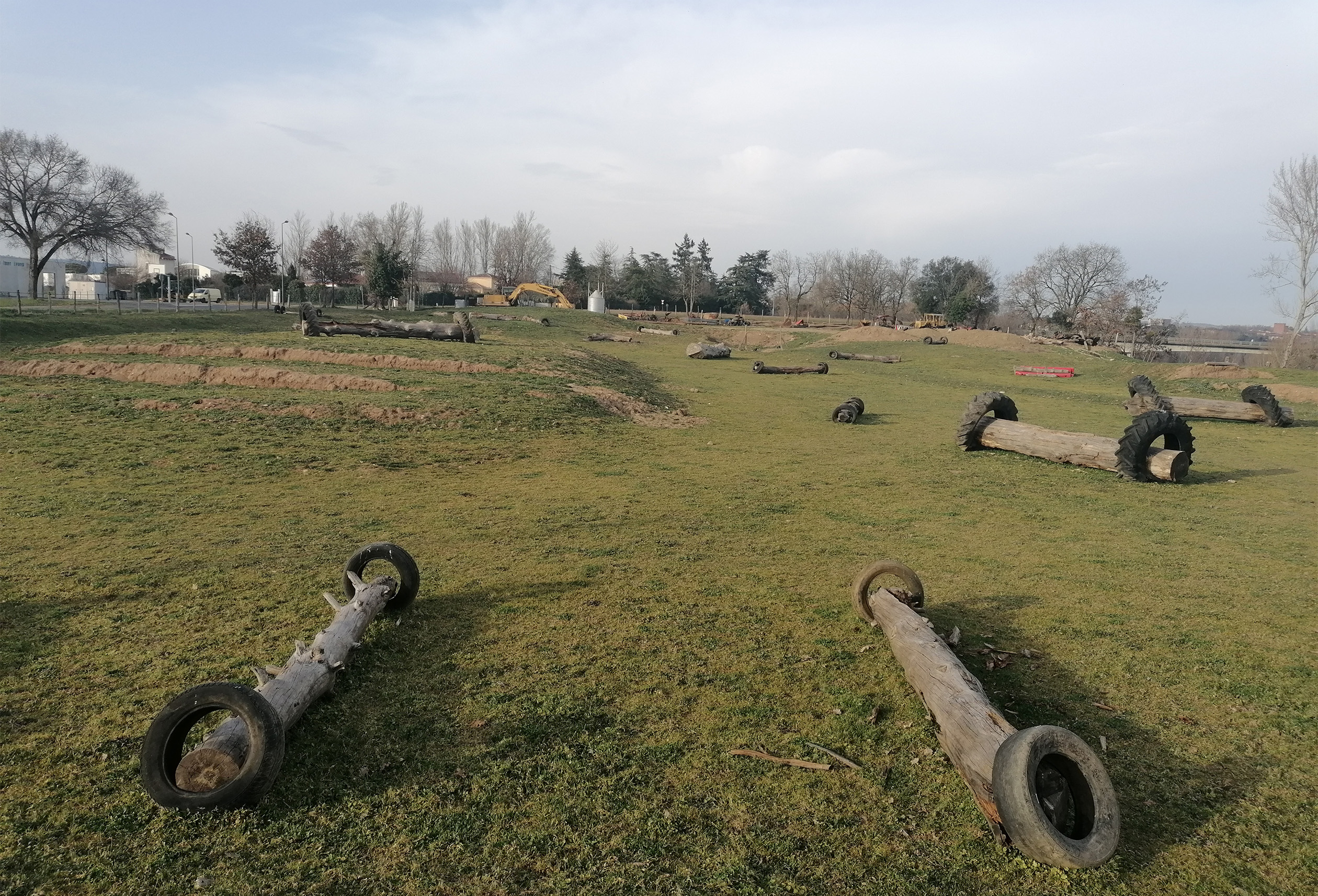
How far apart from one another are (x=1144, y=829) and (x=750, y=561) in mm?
4566

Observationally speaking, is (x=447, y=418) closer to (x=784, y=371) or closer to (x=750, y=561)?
(x=750, y=561)

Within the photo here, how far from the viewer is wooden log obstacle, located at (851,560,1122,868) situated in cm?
349

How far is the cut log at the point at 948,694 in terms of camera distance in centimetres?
394

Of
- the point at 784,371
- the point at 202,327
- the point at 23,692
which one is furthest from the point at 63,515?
the point at 202,327

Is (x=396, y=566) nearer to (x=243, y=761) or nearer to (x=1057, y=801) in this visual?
(x=243, y=761)

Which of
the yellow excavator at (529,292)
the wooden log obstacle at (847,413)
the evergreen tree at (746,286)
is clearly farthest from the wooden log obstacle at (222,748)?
the evergreen tree at (746,286)

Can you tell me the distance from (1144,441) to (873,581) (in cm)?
898

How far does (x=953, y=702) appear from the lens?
4.55 metres

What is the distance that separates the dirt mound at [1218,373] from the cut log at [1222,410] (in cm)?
1328

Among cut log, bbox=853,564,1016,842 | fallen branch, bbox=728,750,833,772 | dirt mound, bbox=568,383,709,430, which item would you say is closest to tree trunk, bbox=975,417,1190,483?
dirt mound, bbox=568,383,709,430

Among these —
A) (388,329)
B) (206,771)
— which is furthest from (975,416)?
(388,329)

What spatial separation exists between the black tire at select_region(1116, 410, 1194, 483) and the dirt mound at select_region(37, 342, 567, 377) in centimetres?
1330

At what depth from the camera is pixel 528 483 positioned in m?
11.7

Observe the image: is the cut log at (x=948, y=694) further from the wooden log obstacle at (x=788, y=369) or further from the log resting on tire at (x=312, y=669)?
the wooden log obstacle at (x=788, y=369)
